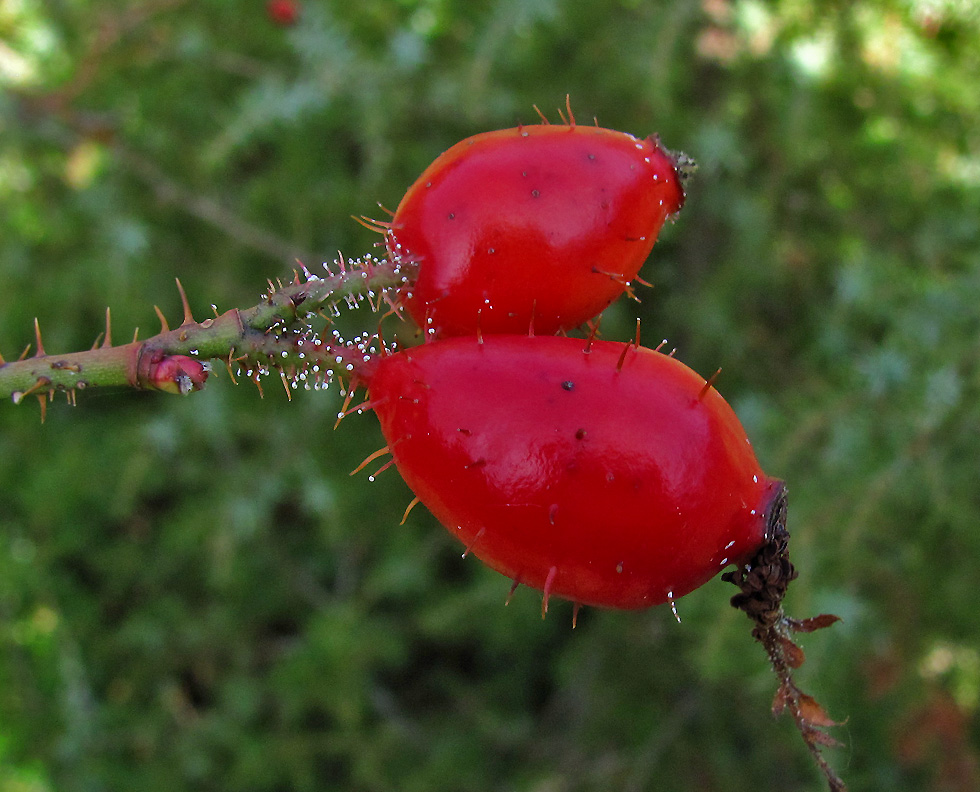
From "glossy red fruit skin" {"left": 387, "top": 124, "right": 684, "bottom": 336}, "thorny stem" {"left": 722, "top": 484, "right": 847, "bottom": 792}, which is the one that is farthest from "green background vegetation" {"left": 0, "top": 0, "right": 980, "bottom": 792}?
"glossy red fruit skin" {"left": 387, "top": 124, "right": 684, "bottom": 336}

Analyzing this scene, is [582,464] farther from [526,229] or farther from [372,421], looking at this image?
[372,421]

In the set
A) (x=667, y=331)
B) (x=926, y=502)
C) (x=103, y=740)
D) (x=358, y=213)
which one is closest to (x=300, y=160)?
(x=358, y=213)

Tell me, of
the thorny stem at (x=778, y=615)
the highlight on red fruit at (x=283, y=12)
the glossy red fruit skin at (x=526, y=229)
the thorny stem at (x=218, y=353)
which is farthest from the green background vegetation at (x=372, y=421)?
the thorny stem at (x=218, y=353)

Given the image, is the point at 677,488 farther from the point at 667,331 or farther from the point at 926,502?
the point at 667,331

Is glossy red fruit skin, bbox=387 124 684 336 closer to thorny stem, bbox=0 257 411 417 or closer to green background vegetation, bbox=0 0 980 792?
thorny stem, bbox=0 257 411 417

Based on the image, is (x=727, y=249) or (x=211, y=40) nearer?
(x=727, y=249)

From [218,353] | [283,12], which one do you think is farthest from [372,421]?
[218,353]

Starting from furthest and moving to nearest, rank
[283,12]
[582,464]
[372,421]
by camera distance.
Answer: [372,421] < [283,12] < [582,464]

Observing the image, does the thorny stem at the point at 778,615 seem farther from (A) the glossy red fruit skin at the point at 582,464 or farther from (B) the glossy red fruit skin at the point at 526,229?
(B) the glossy red fruit skin at the point at 526,229
